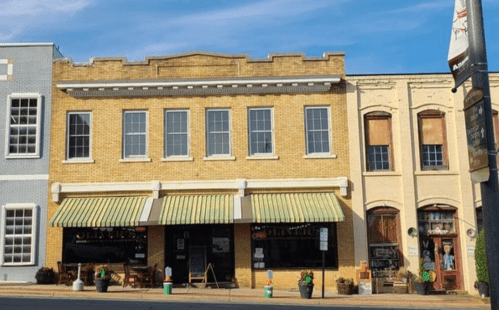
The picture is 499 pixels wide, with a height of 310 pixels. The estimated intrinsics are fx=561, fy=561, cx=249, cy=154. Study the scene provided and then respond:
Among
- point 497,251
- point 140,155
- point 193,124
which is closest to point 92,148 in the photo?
point 140,155

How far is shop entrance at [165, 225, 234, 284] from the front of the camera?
20344 millimetres

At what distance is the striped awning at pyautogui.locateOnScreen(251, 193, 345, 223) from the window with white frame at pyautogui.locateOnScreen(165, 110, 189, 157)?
3.28 meters

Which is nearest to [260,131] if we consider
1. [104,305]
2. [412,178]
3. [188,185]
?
[188,185]

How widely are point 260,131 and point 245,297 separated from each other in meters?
6.38

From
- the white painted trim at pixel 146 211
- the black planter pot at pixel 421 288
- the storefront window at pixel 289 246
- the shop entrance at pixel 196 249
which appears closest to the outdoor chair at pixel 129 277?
the shop entrance at pixel 196 249

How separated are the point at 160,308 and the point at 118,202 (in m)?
6.61

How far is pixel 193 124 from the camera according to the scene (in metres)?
21.0

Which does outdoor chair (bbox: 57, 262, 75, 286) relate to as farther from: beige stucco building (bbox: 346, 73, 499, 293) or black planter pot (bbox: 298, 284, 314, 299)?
beige stucco building (bbox: 346, 73, 499, 293)

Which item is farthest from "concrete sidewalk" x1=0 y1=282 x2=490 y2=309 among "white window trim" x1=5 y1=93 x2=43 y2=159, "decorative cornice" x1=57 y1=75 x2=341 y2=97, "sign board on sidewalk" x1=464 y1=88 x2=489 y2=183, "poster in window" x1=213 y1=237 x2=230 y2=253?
"sign board on sidewalk" x1=464 y1=88 x2=489 y2=183

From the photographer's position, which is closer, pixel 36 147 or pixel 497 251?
pixel 497 251

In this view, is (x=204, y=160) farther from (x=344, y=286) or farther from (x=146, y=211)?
(x=344, y=286)

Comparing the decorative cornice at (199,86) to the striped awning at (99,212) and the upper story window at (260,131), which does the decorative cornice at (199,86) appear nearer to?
the upper story window at (260,131)

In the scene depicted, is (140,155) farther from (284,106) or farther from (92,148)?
(284,106)

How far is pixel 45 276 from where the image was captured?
64.5 feet
